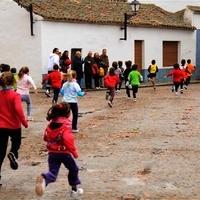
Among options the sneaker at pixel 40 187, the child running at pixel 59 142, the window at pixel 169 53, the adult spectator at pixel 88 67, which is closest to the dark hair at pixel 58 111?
the child running at pixel 59 142

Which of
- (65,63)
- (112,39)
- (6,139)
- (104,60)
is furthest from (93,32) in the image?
(6,139)

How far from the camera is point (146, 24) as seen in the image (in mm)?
26844

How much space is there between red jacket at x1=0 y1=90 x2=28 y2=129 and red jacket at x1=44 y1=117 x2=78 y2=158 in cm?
88

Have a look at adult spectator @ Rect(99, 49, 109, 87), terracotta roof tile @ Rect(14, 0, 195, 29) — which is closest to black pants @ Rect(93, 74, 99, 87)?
adult spectator @ Rect(99, 49, 109, 87)

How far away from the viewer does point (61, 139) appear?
598cm

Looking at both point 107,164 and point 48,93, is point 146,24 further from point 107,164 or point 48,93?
point 107,164

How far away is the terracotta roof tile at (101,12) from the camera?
73.7ft

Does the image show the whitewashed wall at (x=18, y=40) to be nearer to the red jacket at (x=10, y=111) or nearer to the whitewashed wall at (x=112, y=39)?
the whitewashed wall at (x=112, y=39)

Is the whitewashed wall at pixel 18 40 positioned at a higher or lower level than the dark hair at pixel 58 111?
higher

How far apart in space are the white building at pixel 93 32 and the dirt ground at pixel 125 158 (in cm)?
810

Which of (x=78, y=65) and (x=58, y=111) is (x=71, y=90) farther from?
(x=78, y=65)

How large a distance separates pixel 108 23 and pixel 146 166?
17.6 m

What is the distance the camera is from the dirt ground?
21.0 ft

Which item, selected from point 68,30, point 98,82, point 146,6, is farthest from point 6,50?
point 146,6
